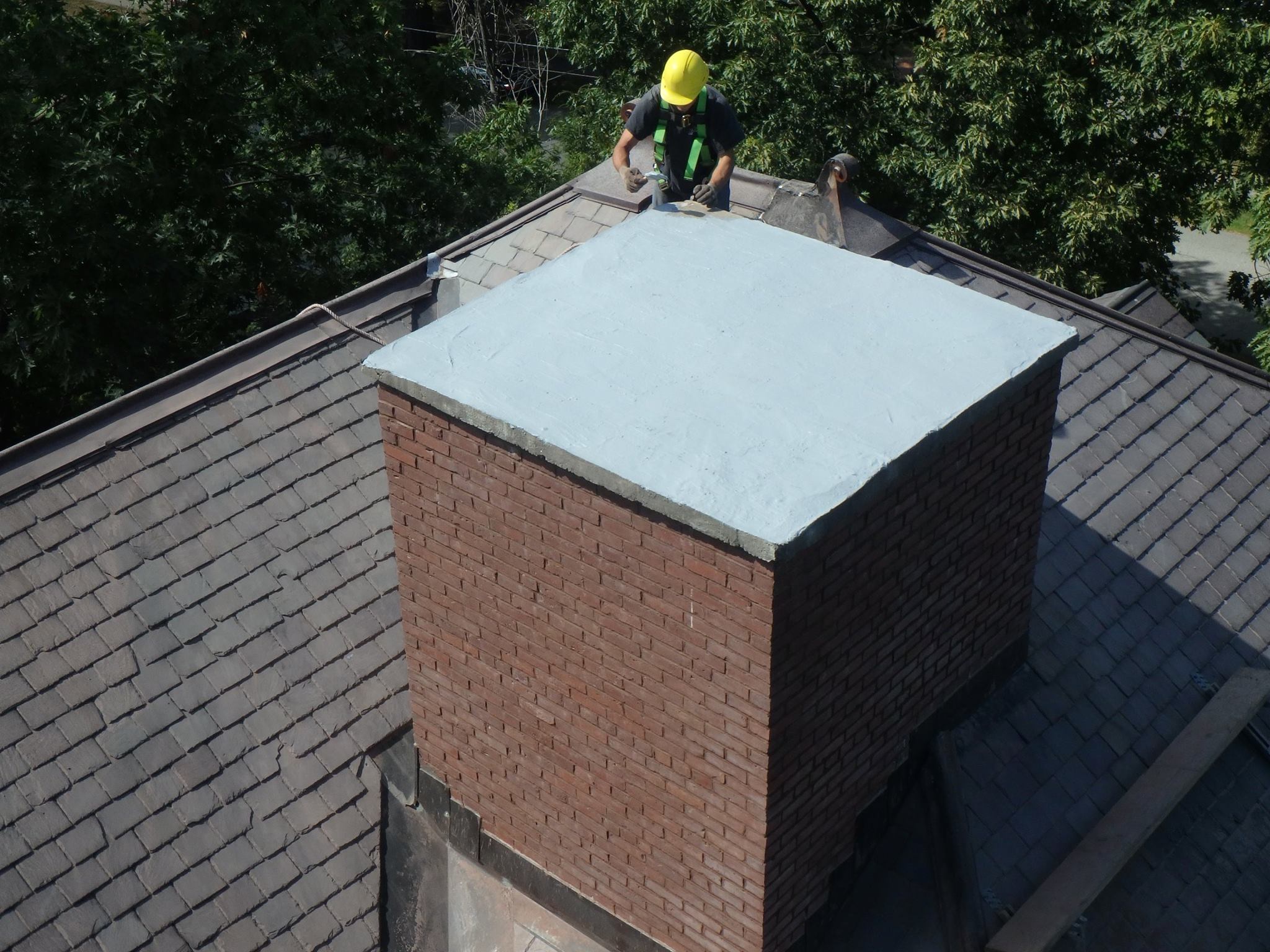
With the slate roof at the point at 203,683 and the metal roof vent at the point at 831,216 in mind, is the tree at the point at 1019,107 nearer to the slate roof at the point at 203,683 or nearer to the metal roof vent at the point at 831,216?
the metal roof vent at the point at 831,216

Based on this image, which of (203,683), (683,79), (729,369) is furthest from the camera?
(683,79)

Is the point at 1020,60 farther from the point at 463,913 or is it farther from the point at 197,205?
the point at 463,913

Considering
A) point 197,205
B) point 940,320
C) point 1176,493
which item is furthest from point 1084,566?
point 197,205

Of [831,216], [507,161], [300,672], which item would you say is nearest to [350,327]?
[300,672]

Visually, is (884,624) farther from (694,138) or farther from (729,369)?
(694,138)

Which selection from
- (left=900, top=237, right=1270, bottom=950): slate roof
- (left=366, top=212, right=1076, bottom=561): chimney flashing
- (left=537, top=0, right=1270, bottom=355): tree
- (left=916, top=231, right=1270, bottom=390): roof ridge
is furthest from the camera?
(left=537, top=0, right=1270, bottom=355): tree

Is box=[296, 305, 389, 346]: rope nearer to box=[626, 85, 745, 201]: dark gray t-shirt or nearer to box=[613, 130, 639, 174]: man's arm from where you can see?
box=[613, 130, 639, 174]: man's arm

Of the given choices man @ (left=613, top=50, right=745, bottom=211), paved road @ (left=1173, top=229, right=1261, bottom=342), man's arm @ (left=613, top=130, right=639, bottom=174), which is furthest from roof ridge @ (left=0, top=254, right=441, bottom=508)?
paved road @ (left=1173, top=229, right=1261, bottom=342)
